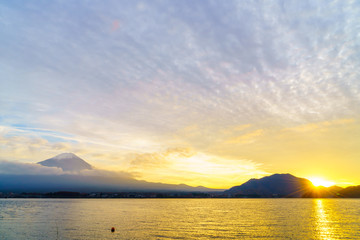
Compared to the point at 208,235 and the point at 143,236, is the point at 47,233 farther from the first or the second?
the point at 208,235

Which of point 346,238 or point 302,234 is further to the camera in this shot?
point 302,234

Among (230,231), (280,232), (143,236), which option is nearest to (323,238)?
(280,232)

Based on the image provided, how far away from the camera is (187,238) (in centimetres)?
6197

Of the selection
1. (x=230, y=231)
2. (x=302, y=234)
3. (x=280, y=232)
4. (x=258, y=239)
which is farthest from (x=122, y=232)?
(x=302, y=234)

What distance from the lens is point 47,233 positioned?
226 ft

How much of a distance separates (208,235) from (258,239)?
12.8 metres

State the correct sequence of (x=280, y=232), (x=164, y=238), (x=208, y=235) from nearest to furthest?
(x=164, y=238) < (x=208, y=235) < (x=280, y=232)

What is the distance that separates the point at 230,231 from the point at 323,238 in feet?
79.0

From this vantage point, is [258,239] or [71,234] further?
[71,234]

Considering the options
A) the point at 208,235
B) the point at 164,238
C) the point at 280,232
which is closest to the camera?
the point at 164,238

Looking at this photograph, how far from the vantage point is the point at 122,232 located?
70.2 m

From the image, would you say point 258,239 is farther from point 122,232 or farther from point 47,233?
point 47,233

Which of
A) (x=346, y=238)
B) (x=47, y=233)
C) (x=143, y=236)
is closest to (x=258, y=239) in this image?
(x=346, y=238)

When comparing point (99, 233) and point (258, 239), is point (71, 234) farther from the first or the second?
point (258, 239)
